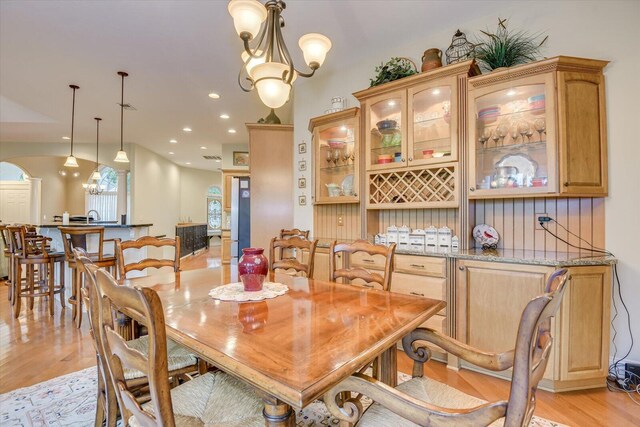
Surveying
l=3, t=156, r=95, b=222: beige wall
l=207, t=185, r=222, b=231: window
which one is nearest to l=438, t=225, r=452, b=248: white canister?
l=3, t=156, r=95, b=222: beige wall

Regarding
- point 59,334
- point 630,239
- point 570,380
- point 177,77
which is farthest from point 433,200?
point 59,334

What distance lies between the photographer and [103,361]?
3.84 feet

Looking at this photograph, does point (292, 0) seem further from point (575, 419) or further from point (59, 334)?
point (59, 334)

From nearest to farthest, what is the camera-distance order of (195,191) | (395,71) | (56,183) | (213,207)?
(395,71)
(56,183)
(195,191)
(213,207)

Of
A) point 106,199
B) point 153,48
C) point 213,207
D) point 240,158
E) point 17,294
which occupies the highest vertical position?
point 153,48

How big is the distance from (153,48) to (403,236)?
10.7 feet

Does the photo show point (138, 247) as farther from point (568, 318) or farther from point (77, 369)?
point (568, 318)

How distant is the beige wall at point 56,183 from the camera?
26.4 ft

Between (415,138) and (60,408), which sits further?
(415,138)

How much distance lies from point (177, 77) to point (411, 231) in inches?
137

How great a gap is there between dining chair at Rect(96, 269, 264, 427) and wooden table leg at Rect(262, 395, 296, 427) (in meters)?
0.23

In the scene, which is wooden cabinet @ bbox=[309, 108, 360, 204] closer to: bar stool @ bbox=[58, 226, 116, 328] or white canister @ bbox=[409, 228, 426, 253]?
white canister @ bbox=[409, 228, 426, 253]

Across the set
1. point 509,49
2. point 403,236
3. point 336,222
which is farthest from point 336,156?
point 509,49

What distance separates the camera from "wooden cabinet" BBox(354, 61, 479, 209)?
257cm
